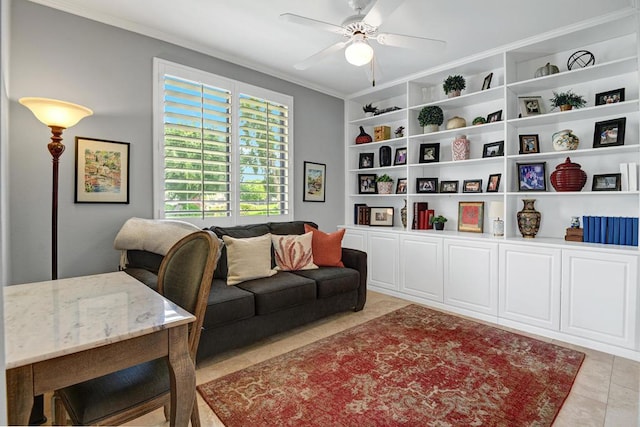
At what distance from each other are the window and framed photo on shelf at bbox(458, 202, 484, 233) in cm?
201

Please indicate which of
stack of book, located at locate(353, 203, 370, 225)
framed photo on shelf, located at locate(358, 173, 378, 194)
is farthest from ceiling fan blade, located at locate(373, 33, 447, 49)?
stack of book, located at locate(353, 203, 370, 225)

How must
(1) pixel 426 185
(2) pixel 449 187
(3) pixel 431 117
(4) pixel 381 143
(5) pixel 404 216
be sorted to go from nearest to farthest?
(3) pixel 431 117
(2) pixel 449 187
(1) pixel 426 185
(5) pixel 404 216
(4) pixel 381 143

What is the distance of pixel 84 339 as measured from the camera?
1.17m

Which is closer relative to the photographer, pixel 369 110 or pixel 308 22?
pixel 308 22

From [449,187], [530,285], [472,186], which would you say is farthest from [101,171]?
[530,285]

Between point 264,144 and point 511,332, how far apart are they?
3.09 m

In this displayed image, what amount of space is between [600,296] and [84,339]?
3.47m

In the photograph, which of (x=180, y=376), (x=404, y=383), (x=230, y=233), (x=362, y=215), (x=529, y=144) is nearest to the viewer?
(x=180, y=376)

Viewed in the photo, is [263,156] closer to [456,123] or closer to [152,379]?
[456,123]

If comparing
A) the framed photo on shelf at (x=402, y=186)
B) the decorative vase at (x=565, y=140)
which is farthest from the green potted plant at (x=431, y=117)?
the decorative vase at (x=565, y=140)

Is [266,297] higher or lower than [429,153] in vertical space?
lower

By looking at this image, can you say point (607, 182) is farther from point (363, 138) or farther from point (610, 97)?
point (363, 138)

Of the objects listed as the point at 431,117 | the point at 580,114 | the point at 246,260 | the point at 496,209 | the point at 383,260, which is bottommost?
the point at 383,260

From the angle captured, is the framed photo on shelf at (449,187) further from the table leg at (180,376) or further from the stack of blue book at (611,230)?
the table leg at (180,376)
